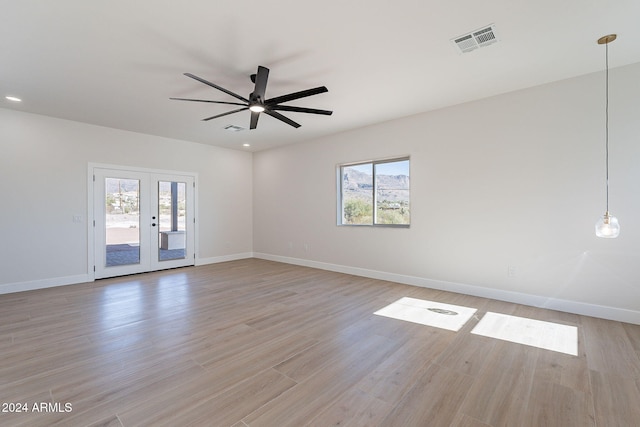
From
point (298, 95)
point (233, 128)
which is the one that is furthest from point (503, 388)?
point (233, 128)

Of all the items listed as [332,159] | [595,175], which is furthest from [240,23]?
[595,175]

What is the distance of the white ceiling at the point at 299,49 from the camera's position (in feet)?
7.66

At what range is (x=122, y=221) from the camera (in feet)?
18.5

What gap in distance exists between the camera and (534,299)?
3.75m

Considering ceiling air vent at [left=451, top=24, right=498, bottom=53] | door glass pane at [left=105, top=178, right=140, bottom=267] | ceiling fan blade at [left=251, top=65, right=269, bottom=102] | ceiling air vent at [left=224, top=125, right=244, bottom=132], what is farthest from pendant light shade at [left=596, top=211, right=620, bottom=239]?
door glass pane at [left=105, top=178, right=140, bottom=267]

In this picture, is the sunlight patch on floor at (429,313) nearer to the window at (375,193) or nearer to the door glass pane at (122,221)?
the window at (375,193)

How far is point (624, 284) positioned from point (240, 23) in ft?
16.1

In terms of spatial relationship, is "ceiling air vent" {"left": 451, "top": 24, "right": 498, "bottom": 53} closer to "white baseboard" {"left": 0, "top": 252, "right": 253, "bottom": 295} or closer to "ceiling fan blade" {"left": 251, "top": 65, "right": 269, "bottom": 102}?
"ceiling fan blade" {"left": 251, "top": 65, "right": 269, "bottom": 102}

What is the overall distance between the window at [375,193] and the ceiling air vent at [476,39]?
2.29 metres

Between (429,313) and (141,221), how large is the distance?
18.6ft

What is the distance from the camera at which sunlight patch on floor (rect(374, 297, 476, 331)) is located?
325cm

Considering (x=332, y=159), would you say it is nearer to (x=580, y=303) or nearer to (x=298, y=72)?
(x=298, y=72)

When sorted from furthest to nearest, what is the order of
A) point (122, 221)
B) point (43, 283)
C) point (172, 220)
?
1. point (172, 220)
2. point (122, 221)
3. point (43, 283)

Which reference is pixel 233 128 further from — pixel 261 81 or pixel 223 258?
pixel 223 258
